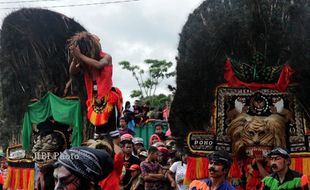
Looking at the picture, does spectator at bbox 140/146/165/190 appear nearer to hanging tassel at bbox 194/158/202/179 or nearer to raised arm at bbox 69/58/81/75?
hanging tassel at bbox 194/158/202/179

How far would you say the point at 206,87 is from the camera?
21.5 ft

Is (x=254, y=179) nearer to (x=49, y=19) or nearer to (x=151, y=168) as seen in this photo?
(x=151, y=168)

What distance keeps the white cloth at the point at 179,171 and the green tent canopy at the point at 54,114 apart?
183 centimetres

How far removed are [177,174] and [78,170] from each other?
216 inches

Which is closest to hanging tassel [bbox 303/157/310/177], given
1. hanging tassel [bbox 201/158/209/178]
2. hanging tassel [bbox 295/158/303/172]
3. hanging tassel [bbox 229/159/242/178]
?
hanging tassel [bbox 295/158/303/172]

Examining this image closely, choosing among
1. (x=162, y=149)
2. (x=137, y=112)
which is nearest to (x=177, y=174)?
(x=162, y=149)

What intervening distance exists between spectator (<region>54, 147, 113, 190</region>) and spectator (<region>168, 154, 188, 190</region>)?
5.27m

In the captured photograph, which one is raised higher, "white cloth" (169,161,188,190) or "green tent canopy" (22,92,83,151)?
"green tent canopy" (22,92,83,151)

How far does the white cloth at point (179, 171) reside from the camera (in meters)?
7.82

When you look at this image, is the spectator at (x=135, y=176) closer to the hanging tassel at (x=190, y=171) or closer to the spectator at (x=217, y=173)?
the hanging tassel at (x=190, y=171)

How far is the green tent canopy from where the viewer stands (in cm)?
661

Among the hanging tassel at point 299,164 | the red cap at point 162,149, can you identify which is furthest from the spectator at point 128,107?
the hanging tassel at point 299,164

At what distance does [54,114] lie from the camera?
22.4 ft

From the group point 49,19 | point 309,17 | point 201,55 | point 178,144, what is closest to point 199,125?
point 178,144
